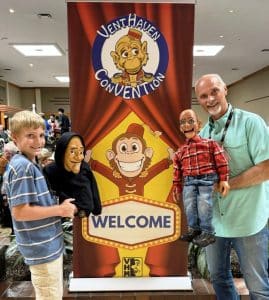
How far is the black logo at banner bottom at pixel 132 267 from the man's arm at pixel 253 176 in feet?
3.77

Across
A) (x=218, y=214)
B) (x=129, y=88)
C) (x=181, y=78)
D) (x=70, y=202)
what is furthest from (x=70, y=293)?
(x=181, y=78)

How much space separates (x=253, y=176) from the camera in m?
1.99

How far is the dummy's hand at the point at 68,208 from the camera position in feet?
6.19

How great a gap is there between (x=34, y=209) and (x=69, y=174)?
0.34m

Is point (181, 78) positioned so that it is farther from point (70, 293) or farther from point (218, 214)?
point (70, 293)

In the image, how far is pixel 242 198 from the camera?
2.07 meters

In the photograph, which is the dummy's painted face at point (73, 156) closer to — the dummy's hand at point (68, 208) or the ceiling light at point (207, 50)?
the dummy's hand at point (68, 208)

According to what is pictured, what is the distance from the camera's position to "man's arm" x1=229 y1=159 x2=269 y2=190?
6.51 feet

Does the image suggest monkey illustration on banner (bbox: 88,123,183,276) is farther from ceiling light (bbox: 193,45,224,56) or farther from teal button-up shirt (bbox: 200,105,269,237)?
ceiling light (bbox: 193,45,224,56)

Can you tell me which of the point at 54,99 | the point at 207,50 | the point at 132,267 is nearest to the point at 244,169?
the point at 132,267

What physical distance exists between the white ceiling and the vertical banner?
480 cm

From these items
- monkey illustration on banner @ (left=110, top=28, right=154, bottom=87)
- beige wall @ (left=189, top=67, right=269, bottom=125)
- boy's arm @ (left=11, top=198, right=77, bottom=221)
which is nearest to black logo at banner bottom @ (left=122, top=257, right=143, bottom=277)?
boy's arm @ (left=11, top=198, right=77, bottom=221)

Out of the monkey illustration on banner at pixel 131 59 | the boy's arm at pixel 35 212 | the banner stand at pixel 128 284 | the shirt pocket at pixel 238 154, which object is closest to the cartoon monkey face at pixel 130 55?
the monkey illustration on banner at pixel 131 59

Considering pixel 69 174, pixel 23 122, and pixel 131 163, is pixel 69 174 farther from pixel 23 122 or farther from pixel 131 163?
pixel 131 163
